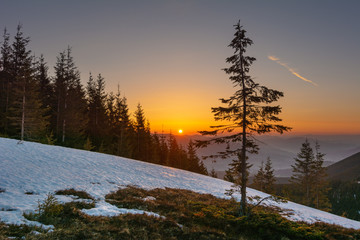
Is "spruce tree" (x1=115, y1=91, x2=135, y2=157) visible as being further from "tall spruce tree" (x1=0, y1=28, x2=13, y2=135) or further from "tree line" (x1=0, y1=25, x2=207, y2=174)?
"tall spruce tree" (x1=0, y1=28, x2=13, y2=135)

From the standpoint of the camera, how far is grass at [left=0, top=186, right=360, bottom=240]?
6641 mm

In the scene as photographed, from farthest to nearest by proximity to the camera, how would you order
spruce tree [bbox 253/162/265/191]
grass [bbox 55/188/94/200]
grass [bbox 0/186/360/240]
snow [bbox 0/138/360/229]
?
1. spruce tree [bbox 253/162/265/191]
2. grass [bbox 55/188/94/200]
3. snow [bbox 0/138/360/229]
4. grass [bbox 0/186/360/240]

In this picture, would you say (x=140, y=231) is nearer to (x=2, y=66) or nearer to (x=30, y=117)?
(x=30, y=117)

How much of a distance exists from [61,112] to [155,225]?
33099mm

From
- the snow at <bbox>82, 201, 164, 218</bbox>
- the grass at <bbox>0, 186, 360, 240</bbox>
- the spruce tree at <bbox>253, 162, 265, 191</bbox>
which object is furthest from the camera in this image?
the spruce tree at <bbox>253, 162, 265, 191</bbox>

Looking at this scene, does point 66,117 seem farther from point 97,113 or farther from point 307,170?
point 307,170

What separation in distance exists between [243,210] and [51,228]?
8985 millimetres

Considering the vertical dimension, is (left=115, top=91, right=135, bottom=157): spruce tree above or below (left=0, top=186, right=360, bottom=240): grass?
above

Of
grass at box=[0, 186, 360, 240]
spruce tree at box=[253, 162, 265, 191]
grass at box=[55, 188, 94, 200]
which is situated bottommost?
spruce tree at box=[253, 162, 265, 191]

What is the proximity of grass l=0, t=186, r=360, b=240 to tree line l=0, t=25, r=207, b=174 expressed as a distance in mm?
20651

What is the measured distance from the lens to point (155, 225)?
8.31 metres

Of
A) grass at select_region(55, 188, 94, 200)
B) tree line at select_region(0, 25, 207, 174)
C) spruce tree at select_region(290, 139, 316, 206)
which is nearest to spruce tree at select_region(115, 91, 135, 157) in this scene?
tree line at select_region(0, 25, 207, 174)

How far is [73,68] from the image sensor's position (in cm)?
3988

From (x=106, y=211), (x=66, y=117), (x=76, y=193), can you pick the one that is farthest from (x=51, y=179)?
(x=66, y=117)
